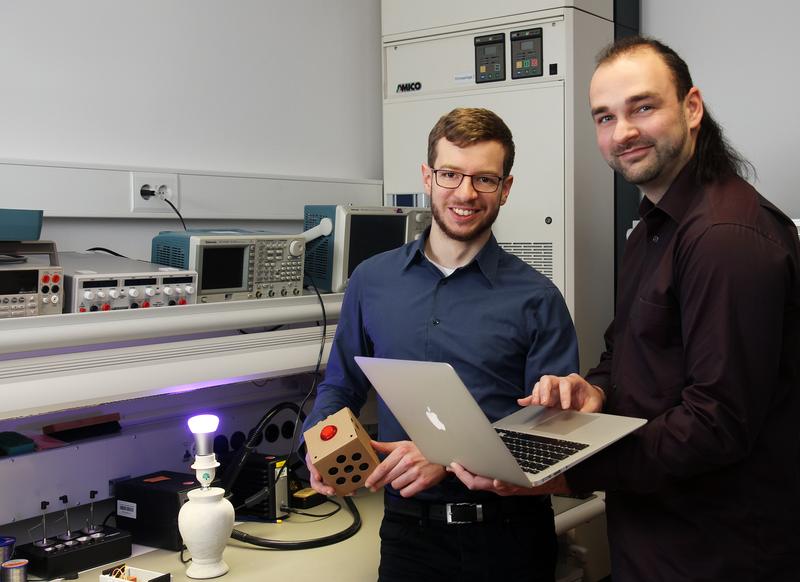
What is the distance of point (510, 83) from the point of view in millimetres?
2732

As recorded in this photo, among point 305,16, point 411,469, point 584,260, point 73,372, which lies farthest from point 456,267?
point 305,16

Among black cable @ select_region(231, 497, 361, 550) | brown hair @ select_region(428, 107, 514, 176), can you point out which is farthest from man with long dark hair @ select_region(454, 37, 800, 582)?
black cable @ select_region(231, 497, 361, 550)

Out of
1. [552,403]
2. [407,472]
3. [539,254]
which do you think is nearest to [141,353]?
[407,472]

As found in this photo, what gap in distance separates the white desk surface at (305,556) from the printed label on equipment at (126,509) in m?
0.11

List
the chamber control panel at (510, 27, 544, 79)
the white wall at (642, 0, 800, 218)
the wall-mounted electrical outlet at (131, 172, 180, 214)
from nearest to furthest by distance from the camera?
the wall-mounted electrical outlet at (131, 172, 180, 214) < the chamber control panel at (510, 27, 544, 79) < the white wall at (642, 0, 800, 218)

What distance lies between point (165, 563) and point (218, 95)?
1.42 meters

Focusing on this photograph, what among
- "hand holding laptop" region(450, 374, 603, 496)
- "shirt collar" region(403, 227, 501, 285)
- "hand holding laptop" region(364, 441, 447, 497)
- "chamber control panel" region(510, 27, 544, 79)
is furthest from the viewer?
"chamber control panel" region(510, 27, 544, 79)

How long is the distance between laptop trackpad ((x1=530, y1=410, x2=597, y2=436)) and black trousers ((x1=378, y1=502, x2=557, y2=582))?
1.19 ft

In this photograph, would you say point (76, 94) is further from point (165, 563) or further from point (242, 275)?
point (165, 563)

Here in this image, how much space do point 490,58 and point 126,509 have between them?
1731 millimetres

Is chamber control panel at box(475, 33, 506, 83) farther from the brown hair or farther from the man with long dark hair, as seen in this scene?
the man with long dark hair

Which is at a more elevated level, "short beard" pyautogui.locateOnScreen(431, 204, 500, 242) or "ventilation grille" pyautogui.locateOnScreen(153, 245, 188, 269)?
"short beard" pyautogui.locateOnScreen(431, 204, 500, 242)

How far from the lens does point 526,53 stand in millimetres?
2697

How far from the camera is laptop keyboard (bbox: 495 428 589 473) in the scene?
1229 millimetres
